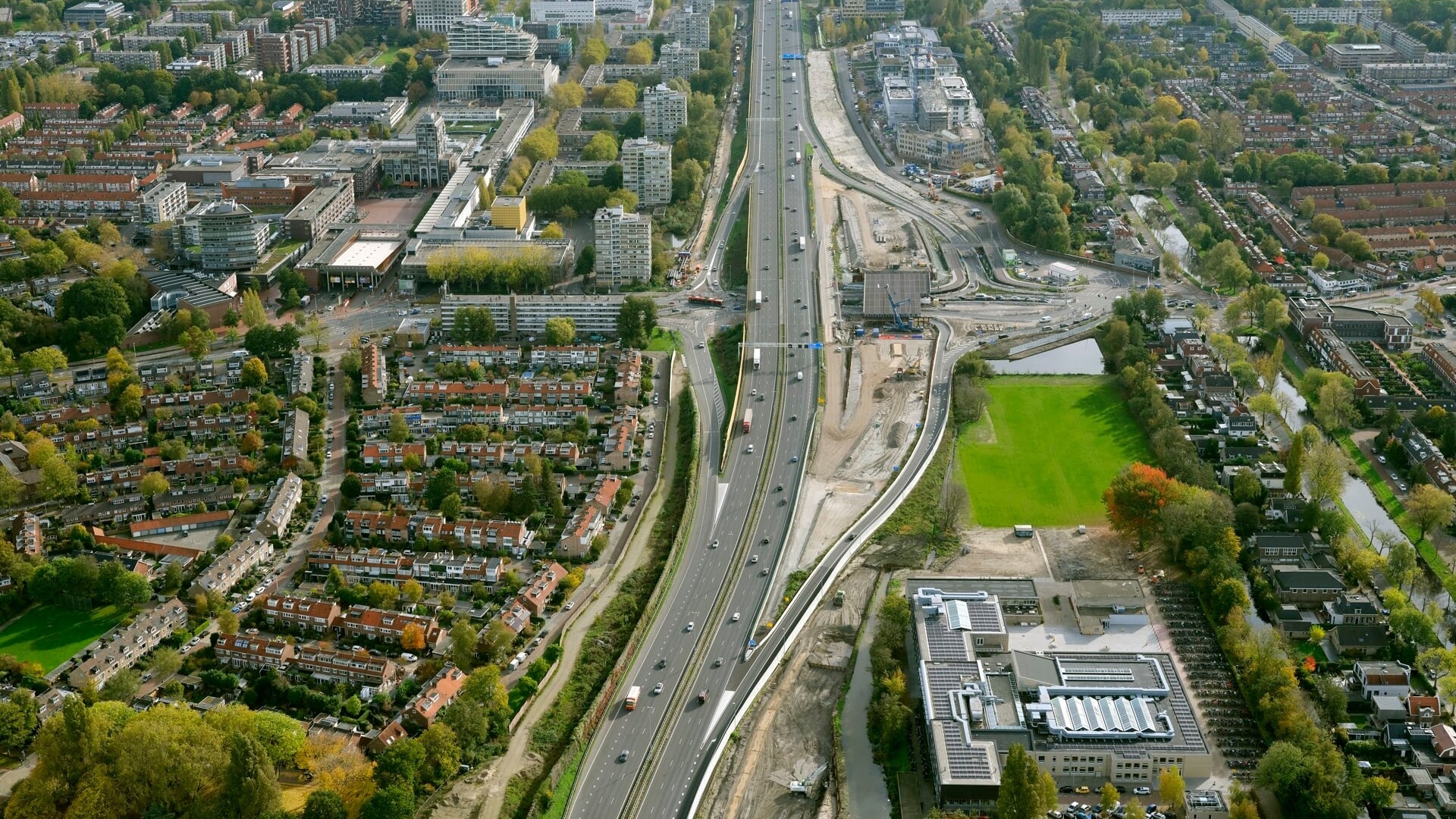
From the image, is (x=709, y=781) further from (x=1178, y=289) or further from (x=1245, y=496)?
(x=1178, y=289)

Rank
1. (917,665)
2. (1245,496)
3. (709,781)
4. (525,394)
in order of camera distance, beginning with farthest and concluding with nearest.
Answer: (525,394) < (1245,496) < (917,665) < (709,781)

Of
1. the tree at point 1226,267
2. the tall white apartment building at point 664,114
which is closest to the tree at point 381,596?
the tree at point 1226,267

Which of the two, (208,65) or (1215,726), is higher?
(208,65)

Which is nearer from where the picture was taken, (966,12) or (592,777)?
(592,777)

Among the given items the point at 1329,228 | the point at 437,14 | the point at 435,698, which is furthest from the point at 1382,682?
the point at 437,14

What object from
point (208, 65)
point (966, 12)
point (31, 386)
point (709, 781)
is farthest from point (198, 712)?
point (966, 12)
